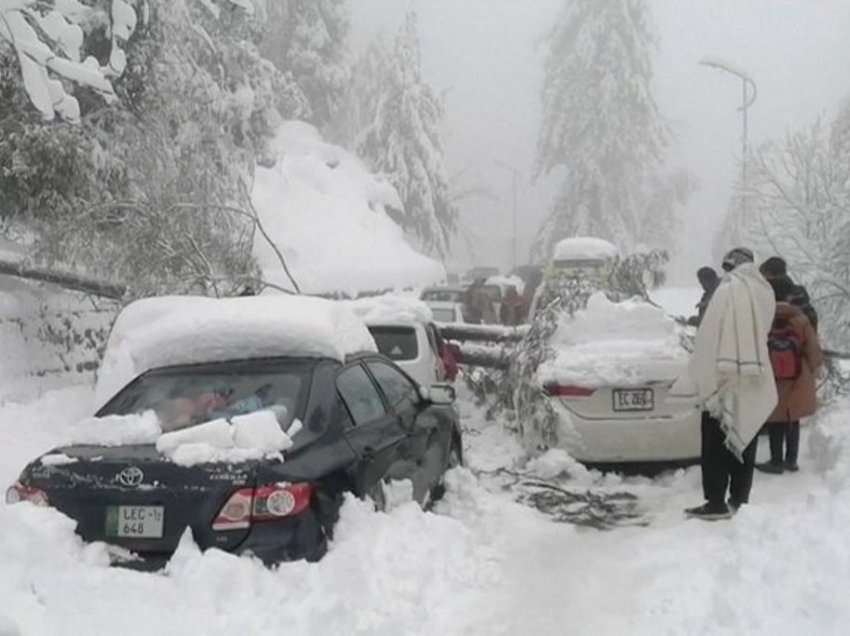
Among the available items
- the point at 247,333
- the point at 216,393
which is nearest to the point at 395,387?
the point at 247,333

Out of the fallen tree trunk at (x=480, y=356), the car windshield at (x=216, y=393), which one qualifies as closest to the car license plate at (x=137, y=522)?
the car windshield at (x=216, y=393)

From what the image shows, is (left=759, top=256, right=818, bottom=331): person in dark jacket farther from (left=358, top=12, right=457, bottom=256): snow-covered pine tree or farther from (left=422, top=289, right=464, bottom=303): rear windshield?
(left=358, top=12, right=457, bottom=256): snow-covered pine tree

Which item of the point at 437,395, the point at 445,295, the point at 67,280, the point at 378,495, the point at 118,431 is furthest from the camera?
the point at 445,295

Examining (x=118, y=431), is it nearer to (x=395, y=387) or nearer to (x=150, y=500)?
(x=150, y=500)

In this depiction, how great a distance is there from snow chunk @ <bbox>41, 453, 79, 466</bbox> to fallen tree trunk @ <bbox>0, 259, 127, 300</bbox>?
6.52m

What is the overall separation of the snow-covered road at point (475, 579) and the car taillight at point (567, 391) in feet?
4.09

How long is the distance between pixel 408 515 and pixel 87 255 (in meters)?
6.90

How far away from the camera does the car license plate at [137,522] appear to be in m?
4.33

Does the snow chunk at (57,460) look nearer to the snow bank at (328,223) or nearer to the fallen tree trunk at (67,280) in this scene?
the fallen tree trunk at (67,280)

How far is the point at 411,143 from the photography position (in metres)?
40.4

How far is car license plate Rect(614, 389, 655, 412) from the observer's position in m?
7.55

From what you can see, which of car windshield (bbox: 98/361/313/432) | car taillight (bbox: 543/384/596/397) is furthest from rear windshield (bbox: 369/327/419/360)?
car windshield (bbox: 98/361/313/432)

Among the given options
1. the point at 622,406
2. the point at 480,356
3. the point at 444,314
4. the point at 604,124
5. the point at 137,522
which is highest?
the point at 604,124

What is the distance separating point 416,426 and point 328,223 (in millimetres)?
20632
